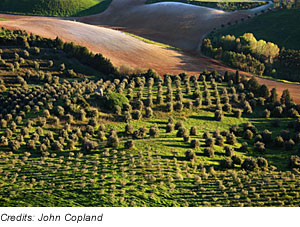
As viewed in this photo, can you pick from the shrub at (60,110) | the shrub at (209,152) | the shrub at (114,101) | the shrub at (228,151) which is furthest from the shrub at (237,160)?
the shrub at (60,110)

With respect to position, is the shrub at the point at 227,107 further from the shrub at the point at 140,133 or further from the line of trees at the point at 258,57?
the line of trees at the point at 258,57

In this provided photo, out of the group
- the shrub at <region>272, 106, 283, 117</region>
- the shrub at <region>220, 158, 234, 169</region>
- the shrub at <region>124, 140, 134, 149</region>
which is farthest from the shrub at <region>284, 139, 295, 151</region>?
the shrub at <region>124, 140, 134, 149</region>

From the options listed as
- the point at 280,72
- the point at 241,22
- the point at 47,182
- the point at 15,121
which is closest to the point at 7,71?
the point at 15,121

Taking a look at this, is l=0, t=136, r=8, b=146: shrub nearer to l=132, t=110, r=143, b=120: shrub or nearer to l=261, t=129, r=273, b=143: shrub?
l=132, t=110, r=143, b=120: shrub

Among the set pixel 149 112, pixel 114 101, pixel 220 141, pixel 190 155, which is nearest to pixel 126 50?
pixel 114 101

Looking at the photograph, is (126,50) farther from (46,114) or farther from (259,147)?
(259,147)

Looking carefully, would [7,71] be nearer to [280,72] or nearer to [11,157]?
[11,157]
